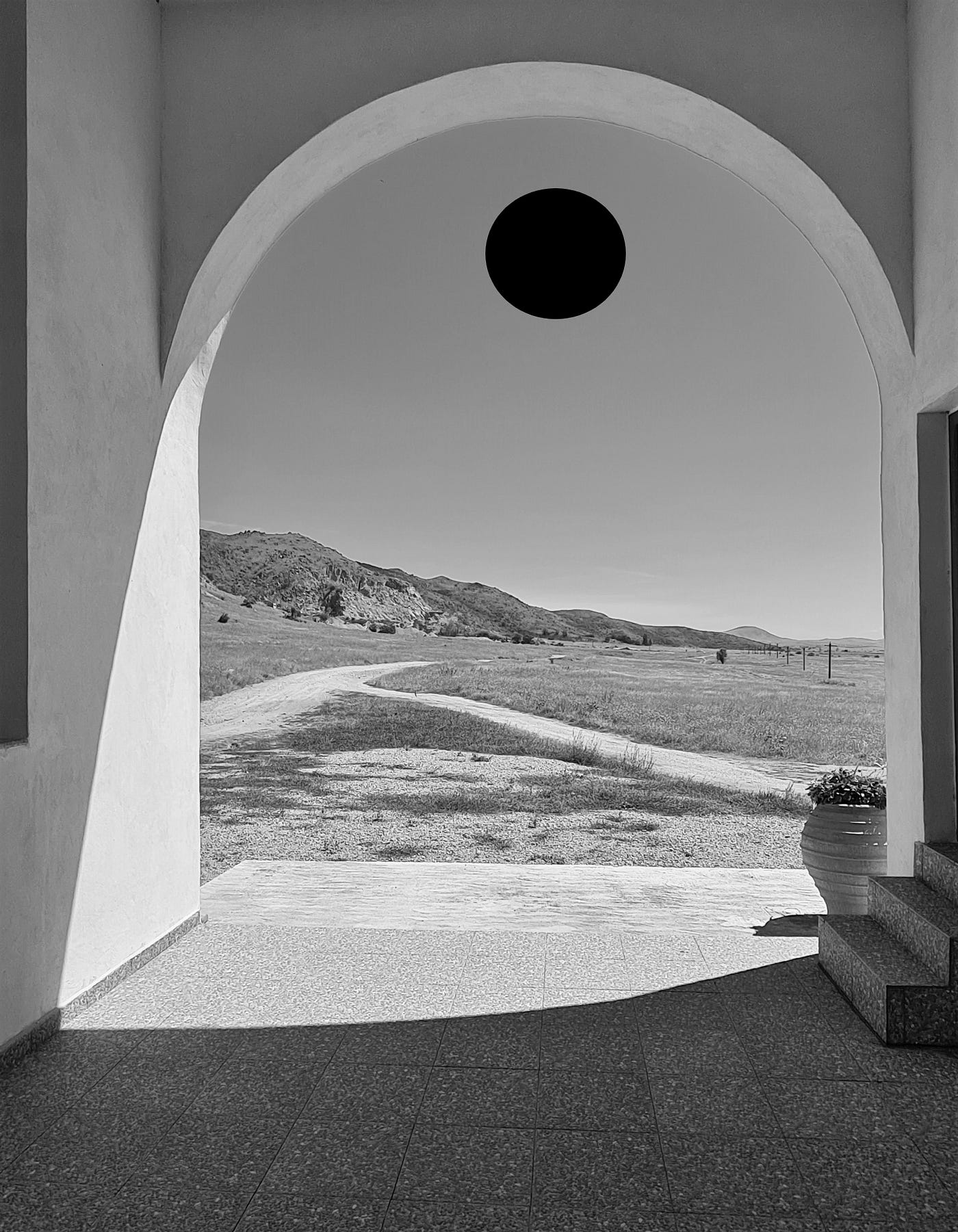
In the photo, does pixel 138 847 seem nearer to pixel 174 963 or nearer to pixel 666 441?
pixel 174 963

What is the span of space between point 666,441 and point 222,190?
14135mm

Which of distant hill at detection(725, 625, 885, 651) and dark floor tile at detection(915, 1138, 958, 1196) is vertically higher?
distant hill at detection(725, 625, 885, 651)

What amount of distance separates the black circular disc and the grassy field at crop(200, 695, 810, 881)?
7.82 m

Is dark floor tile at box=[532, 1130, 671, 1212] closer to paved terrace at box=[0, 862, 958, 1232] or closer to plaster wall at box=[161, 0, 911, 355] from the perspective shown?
paved terrace at box=[0, 862, 958, 1232]

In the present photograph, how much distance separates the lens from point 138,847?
3693 mm

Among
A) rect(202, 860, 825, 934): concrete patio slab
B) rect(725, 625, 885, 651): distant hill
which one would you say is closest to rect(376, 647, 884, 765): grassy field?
rect(725, 625, 885, 651): distant hill

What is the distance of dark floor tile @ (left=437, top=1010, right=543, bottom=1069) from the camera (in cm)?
282

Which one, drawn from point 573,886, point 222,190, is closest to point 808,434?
point 573,886

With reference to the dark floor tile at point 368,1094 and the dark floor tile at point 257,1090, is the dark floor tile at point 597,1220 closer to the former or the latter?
the dark floor tile at point 368,1094

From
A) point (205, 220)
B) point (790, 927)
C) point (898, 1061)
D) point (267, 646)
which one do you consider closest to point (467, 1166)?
point (898, 1061)

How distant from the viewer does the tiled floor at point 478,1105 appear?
2062mm

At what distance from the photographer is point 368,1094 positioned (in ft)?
8.54

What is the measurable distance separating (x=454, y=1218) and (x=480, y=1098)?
1.89 feet

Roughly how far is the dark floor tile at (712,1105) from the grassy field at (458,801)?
8755 mm
